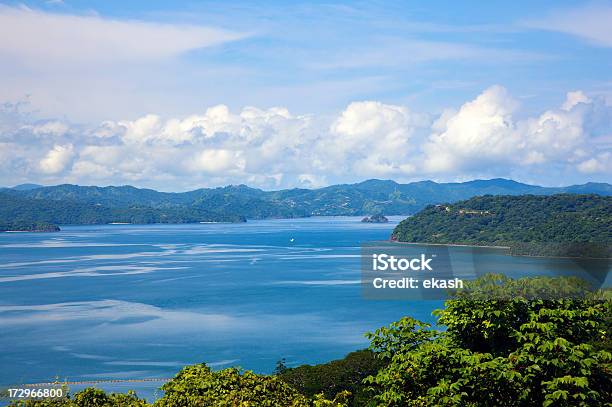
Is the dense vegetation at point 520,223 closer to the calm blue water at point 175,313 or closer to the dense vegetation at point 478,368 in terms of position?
the calm blue water at point 175,313

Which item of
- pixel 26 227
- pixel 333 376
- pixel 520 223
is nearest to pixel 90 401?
pixel 333 376

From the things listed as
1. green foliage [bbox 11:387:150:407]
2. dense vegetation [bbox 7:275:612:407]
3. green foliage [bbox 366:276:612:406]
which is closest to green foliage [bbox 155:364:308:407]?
dense vegetation [bbox 7:275:612:407]

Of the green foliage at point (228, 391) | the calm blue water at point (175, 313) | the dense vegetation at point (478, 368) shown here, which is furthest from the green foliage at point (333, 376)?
the green foliage at point (228, 391)

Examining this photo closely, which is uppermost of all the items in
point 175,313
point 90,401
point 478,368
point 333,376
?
point 478,368

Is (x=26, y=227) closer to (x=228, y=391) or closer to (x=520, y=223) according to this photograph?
(x=520, y=223)

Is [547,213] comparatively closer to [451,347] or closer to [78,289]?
[78,289]

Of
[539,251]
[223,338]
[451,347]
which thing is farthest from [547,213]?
[451,347]
